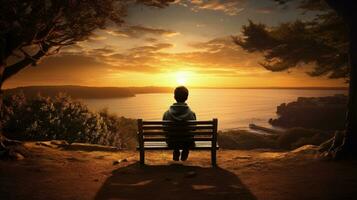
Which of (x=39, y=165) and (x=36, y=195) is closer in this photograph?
(x=36, y=195)

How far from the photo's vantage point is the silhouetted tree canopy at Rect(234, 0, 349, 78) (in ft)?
51.8

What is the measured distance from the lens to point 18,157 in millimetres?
8281

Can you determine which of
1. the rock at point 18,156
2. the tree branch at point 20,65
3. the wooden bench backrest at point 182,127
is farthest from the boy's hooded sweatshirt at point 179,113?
the tree branch at point 20,65

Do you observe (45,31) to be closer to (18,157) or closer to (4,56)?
(4,56)

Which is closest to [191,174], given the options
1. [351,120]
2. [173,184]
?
[173,184]

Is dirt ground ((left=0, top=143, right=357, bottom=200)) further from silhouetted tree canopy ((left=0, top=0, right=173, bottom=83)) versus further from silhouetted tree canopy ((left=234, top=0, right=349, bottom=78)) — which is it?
silhouetted tree canopy ((left=234, top=0, right=349, bottom=78))

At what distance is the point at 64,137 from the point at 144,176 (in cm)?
821

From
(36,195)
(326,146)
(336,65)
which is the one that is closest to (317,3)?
(336,65)

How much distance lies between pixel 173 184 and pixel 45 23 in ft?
16.9

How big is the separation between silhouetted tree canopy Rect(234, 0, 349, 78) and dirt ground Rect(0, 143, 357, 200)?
8.87m

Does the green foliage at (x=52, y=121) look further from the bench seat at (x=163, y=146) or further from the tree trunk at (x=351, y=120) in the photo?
the tree trunk at (x=351, y=120)

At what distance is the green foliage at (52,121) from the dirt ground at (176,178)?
16.2ft

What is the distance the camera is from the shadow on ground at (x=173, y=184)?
5.59 m

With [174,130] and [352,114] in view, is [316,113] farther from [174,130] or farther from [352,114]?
[174,130]
